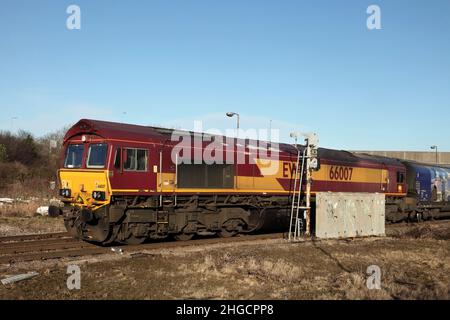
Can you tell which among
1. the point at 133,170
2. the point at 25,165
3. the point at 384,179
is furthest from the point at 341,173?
the point at 25,165

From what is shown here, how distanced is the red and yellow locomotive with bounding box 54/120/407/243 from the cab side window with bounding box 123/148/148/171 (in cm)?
3

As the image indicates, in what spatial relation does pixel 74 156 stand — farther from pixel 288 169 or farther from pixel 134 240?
pixel 288 169

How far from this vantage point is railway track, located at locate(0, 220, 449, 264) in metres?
13.4

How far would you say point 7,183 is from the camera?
4662 cm

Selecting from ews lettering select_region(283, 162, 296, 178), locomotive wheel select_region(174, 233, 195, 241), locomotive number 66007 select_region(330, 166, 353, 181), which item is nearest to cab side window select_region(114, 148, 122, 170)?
locomotive wheel select_region(174, 233, 195, 241)

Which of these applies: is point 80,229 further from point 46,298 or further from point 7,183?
point 7,183

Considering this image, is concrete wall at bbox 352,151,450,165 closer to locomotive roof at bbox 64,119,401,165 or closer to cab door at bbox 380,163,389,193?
cab door at bbox 380,163,389,193

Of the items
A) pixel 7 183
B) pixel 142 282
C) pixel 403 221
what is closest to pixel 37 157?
pixel 7 183

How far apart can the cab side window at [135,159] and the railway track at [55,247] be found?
100 inches

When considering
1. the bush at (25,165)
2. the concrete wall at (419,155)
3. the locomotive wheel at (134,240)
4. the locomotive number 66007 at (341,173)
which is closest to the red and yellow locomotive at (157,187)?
the locomotive wheel at (134,240)

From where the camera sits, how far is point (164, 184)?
1639cm

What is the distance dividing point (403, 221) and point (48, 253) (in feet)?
72.9

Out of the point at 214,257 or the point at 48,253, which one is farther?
the point at 48,253

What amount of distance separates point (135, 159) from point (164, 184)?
4.58ft
